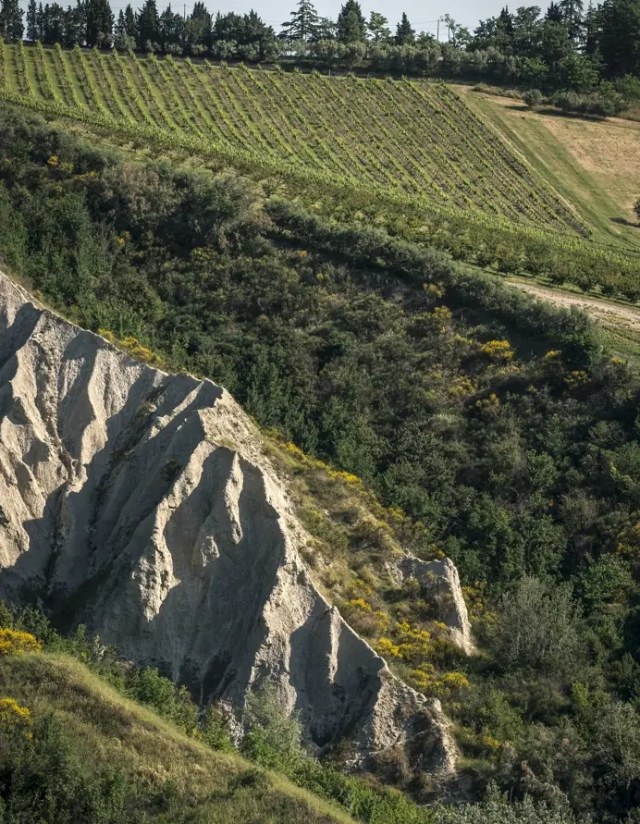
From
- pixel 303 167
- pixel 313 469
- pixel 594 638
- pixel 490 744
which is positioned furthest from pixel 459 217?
pixel 490 744

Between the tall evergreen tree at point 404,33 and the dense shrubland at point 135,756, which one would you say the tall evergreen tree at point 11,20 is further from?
the dense shrubland at point 135,756

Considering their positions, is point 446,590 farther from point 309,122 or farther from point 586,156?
point 586,156

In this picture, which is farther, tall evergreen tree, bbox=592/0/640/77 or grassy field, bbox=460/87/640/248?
tall evergreen tree, bbox=592/0/640/77

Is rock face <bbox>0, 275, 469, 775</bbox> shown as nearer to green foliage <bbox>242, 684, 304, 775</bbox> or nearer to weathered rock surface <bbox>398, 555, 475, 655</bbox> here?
weathered rock surface <bbox>398, 555, 475, 655</bbox>

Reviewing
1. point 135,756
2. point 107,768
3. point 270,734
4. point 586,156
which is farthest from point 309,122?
point 107,768

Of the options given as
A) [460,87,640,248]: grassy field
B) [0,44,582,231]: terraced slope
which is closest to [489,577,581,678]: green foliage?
[0,44,582,231]: terraced slope

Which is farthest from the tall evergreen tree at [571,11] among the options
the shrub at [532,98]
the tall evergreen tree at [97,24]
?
the tall evergreen tree at [97,24]

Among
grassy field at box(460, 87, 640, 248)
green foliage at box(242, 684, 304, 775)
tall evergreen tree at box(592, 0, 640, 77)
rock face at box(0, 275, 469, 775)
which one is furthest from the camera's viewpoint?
tall evergreen tree at box(592, 0, 640, 77)
